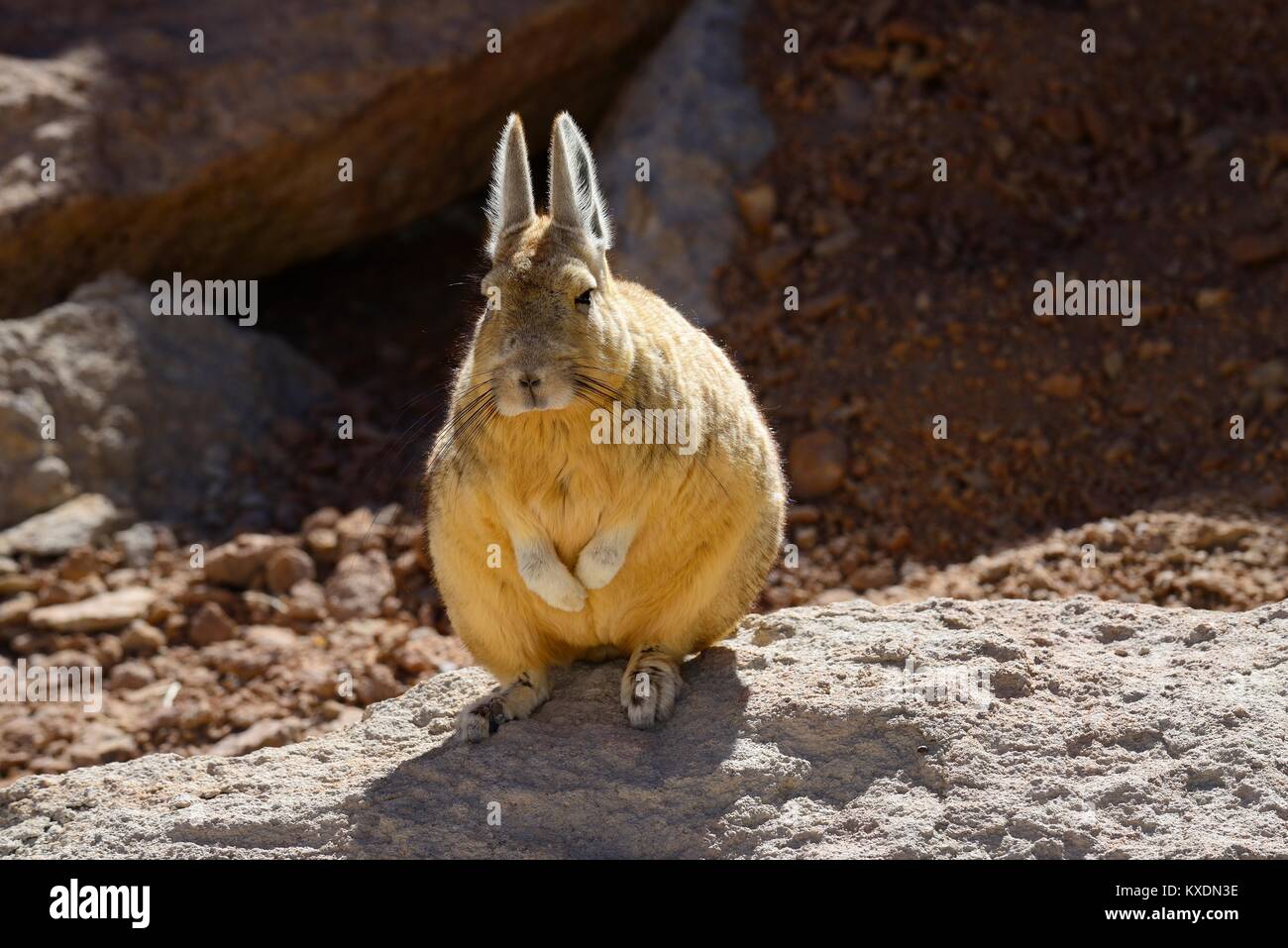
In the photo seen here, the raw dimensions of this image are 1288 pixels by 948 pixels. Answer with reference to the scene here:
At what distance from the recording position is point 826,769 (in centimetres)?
611

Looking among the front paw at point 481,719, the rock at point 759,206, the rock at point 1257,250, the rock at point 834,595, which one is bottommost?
the front paw at point 481,719

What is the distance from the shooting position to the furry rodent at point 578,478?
6355mm

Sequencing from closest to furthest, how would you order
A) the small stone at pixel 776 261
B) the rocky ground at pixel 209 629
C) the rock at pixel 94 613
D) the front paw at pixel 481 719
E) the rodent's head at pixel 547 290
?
the rodent's head at pixel 547 290
the front paw at pixel 481 719
the rocky ground at pixel 209 629
the rock at pixel 94 613
the small stone at pixel 776 261

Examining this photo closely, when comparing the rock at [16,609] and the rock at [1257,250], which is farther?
the rock at [1257,250]

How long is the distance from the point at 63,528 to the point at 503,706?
17.1 ft

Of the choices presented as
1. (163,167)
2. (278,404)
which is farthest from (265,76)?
(278,404)

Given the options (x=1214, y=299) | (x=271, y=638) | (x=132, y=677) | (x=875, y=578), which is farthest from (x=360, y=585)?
(x=1214, y=299)

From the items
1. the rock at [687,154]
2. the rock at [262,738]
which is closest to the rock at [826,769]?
the rock at [262,738]

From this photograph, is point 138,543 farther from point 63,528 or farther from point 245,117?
point 245,117

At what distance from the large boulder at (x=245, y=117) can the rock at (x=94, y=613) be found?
2.52 metres

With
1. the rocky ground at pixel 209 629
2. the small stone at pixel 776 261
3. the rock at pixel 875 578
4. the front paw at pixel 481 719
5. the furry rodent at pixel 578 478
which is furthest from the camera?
the small stone at pixel 776 261

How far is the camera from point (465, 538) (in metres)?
6.92

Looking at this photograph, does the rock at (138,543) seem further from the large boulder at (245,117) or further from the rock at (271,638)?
the large boulder at (245,117)

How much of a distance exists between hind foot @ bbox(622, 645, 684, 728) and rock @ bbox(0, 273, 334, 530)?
536cm
